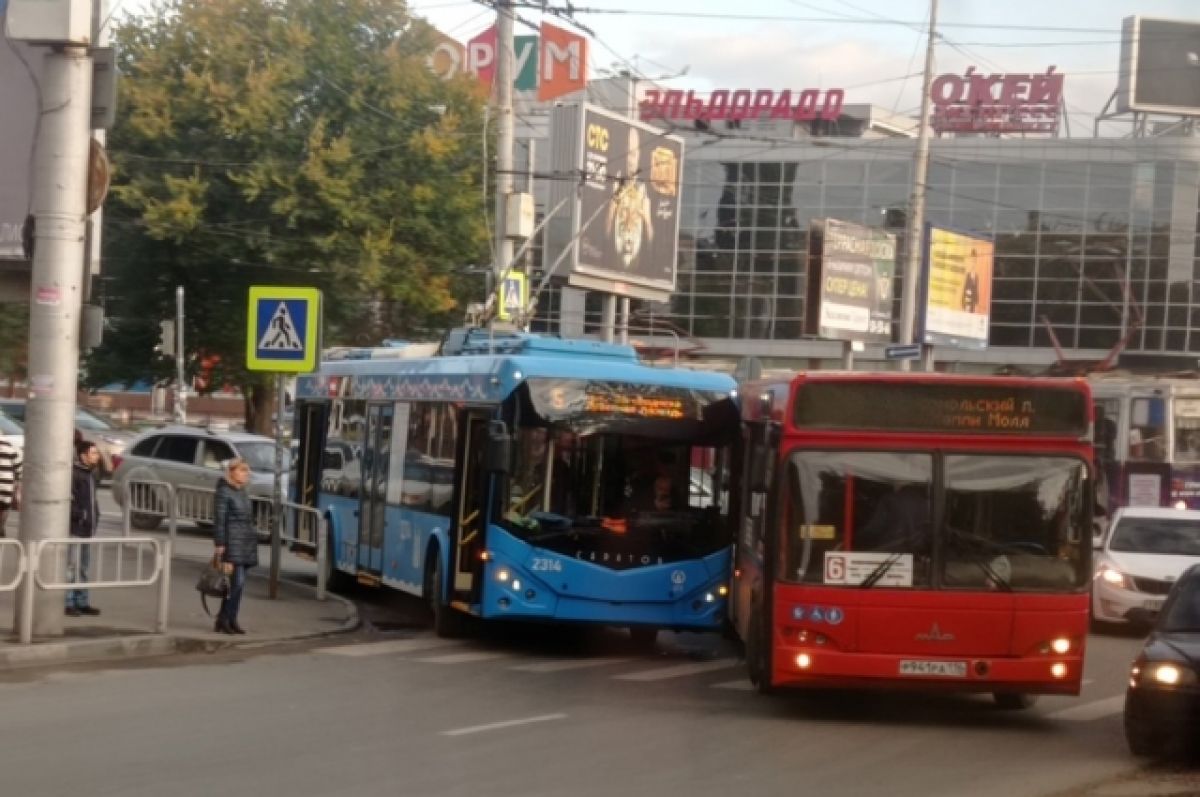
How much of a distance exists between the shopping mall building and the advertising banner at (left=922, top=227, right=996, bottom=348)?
14.9 meters

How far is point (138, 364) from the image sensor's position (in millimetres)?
46656

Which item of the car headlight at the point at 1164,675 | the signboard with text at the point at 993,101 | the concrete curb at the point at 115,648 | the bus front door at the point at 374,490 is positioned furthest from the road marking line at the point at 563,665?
the signboard with text at the point at 993,101

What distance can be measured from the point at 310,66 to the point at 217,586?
90.4ft

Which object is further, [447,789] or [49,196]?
[49,196]

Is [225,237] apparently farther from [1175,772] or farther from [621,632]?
[1175,772]

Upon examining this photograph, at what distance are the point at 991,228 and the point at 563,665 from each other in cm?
5704

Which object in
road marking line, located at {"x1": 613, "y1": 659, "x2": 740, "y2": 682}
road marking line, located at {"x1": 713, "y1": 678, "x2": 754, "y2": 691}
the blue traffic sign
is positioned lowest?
road marking line, located at {"x1": 613, "y1": 659, "x2": 740, "y2": 682}

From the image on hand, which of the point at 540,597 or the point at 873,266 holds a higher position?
the point at 873,266

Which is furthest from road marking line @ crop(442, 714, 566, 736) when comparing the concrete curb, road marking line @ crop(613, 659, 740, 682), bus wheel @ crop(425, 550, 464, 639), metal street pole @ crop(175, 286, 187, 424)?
metal street pole @ crop(175, 286, 187, 424)

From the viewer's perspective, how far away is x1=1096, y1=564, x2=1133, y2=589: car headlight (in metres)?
21.5

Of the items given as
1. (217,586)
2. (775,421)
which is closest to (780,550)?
(775,421)

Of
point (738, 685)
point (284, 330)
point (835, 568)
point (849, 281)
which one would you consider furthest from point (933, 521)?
point (849, 281)

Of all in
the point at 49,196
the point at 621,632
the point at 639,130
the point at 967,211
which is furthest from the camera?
the point at 967,211

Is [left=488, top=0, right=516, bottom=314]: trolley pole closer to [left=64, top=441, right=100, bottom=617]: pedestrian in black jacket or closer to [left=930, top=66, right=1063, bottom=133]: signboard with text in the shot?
[left=64, top=441, right=100, bottom=617]: pedestrian in black jacket
